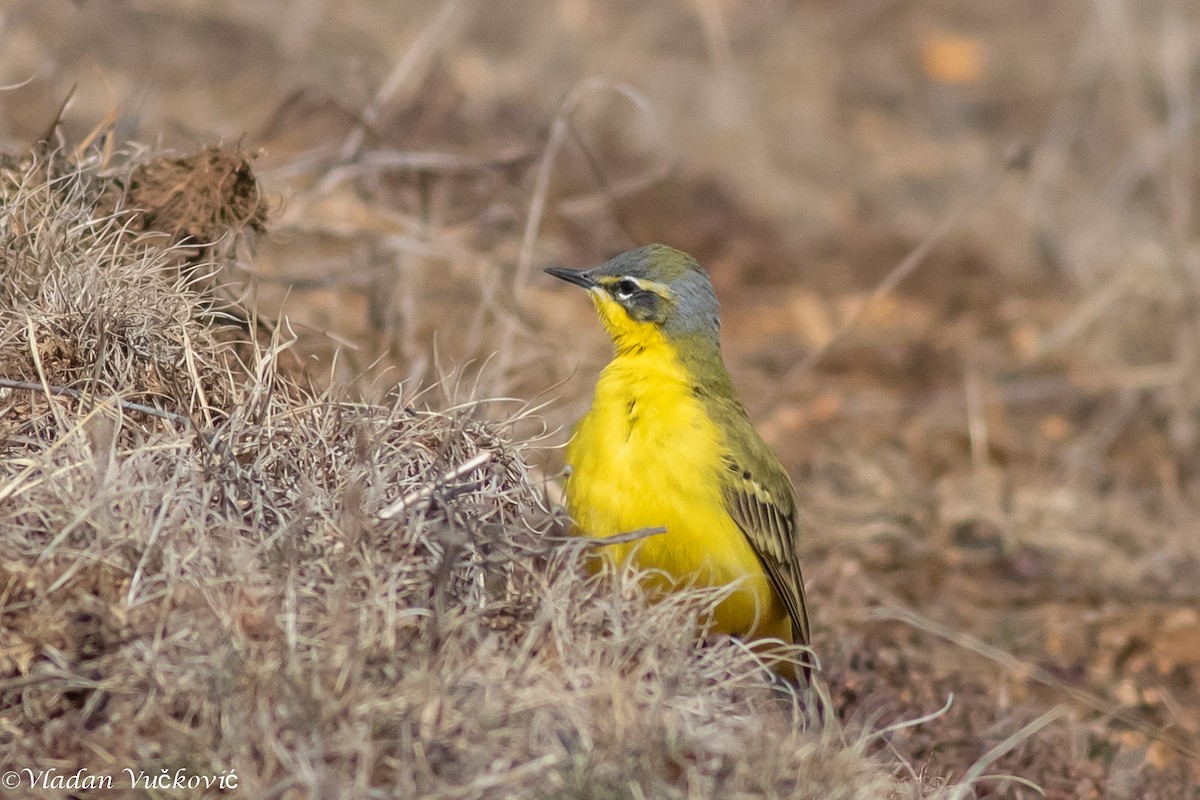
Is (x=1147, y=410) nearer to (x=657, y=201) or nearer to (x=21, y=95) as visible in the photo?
(x=657, y=201)

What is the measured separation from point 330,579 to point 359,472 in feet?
1.21

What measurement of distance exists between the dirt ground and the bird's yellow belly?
22.4 inches

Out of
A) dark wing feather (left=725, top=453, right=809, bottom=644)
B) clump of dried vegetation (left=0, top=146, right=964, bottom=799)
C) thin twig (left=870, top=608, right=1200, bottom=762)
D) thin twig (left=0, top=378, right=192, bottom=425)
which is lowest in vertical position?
thin twig (left=870, top=608, right=1200, bottom=762)

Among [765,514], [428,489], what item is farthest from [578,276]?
[428,489]

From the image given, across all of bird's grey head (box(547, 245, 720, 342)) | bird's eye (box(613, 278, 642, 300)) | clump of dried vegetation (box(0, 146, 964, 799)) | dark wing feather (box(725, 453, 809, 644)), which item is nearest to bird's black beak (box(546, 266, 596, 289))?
bird's grey head (box(547, 245, 720, 342))

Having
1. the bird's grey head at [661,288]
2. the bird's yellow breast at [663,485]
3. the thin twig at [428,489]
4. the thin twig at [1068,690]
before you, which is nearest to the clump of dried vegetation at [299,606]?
the thin twig at [428,489]

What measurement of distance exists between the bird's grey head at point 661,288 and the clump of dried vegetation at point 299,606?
1.06m

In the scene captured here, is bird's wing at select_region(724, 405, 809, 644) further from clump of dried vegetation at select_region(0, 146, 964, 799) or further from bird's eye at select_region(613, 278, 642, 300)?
clump of dried vegetation at select_region(0, 146, 964, 799)

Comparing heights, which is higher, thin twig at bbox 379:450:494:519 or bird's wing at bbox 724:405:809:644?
thin twig at bbox 379:450:494:519

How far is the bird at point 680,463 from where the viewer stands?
14.0 feet

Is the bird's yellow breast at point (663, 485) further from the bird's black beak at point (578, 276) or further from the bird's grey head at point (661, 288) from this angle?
the bird's black beak at point (578, 276)

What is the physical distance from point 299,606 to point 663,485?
5.26ft

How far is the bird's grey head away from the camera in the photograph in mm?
4762

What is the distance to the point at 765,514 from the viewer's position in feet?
15.2
